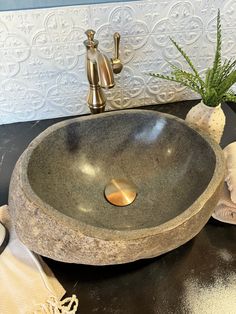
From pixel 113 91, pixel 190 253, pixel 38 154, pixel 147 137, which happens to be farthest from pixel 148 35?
pixel 190 253

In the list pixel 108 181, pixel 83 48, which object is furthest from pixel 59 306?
pixel 83 48

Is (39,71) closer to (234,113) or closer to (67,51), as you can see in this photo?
(67,51)

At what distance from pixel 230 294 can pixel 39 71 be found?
2.46 ft

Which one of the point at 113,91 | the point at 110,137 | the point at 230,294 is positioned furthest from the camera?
the point at 113,91

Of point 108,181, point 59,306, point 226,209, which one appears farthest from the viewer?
point 108,181

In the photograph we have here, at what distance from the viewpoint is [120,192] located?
0.81 m

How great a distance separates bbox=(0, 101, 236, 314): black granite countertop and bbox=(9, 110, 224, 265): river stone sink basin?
0.09 m

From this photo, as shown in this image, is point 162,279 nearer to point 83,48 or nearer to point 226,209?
point 226,209

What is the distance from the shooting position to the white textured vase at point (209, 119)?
775 millimetres

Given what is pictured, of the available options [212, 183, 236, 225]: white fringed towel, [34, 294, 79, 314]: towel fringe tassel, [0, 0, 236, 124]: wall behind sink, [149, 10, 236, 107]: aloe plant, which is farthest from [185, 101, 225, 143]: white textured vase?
[34, 294, 79, 314]: towel fringe tassel

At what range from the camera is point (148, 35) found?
0.92 meters

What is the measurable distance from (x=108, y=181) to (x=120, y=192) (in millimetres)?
53

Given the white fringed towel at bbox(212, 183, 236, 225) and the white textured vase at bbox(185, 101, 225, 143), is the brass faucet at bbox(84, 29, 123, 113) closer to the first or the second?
the white textured vase at bbox(185, 101, 225, 143)

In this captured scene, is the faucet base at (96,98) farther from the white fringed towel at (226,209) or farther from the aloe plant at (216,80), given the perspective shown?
the white fringed towel at (226,209)
